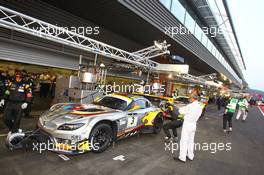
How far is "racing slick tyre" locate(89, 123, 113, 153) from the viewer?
424cm

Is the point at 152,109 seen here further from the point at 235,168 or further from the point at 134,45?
the point at 134,45

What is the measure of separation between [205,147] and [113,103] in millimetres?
3390

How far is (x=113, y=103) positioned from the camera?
574 cm

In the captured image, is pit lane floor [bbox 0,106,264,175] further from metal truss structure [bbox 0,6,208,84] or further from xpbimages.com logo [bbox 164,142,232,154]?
metal truss structure [bbox 0,6,208,84]

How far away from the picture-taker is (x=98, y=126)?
4340mm

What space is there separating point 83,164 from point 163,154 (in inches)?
87.8

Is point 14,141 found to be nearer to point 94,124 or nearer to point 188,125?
point 94,124

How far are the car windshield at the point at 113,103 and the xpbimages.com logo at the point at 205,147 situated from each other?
1833 millimetres

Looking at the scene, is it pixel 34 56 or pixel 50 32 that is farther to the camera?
pixel 50 32

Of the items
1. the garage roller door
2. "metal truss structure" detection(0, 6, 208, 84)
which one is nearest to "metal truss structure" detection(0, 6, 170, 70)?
"metal truss structure" detection(0, 6, 208, 84)

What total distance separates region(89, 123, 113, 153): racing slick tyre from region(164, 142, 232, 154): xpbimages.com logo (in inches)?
73.4

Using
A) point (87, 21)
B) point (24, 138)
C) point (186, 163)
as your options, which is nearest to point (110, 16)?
point (87, 21)

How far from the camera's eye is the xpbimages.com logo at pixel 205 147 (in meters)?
5.54

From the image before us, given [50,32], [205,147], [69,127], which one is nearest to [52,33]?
[50,32]
